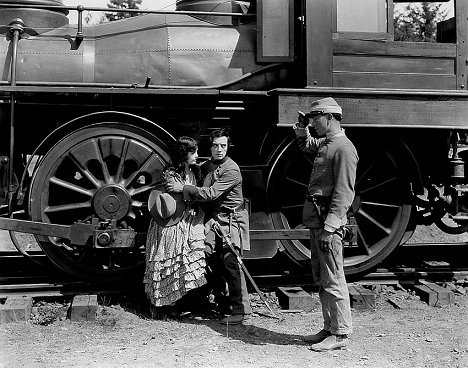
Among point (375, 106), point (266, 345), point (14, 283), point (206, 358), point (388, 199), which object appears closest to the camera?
point (206, 358)

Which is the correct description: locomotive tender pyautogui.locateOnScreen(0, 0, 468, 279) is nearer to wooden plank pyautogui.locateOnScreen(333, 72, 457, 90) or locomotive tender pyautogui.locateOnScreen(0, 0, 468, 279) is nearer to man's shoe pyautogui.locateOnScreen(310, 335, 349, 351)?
wooden plank pyautogui.locateOnScreen(333, 72, 457, 90)

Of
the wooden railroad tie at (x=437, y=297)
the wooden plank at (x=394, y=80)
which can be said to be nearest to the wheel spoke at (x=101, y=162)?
the wooden plank at (x=394, y=80)

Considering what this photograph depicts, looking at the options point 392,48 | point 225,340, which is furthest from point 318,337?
point 392,48

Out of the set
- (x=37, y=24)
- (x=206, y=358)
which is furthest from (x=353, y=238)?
(x=37, y=24)

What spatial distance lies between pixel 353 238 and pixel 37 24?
12.2 ft

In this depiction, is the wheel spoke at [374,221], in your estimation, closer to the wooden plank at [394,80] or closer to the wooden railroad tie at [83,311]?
the wooden plank at [394,80]

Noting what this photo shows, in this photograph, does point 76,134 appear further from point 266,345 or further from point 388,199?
point 388,199

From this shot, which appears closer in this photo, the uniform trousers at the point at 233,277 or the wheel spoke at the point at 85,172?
the uniform trousers at the point at 233,277

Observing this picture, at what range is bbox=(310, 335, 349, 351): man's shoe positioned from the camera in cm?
450

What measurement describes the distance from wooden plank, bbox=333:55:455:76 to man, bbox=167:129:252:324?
54.2 inches

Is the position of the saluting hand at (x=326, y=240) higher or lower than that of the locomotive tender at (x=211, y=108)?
lower

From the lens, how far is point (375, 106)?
5762mm

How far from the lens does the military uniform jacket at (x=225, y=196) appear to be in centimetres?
521

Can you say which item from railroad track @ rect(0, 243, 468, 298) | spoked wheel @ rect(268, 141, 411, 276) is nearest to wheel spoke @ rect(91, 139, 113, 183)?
railroad track @ rect(0, 243, 468, 298)
